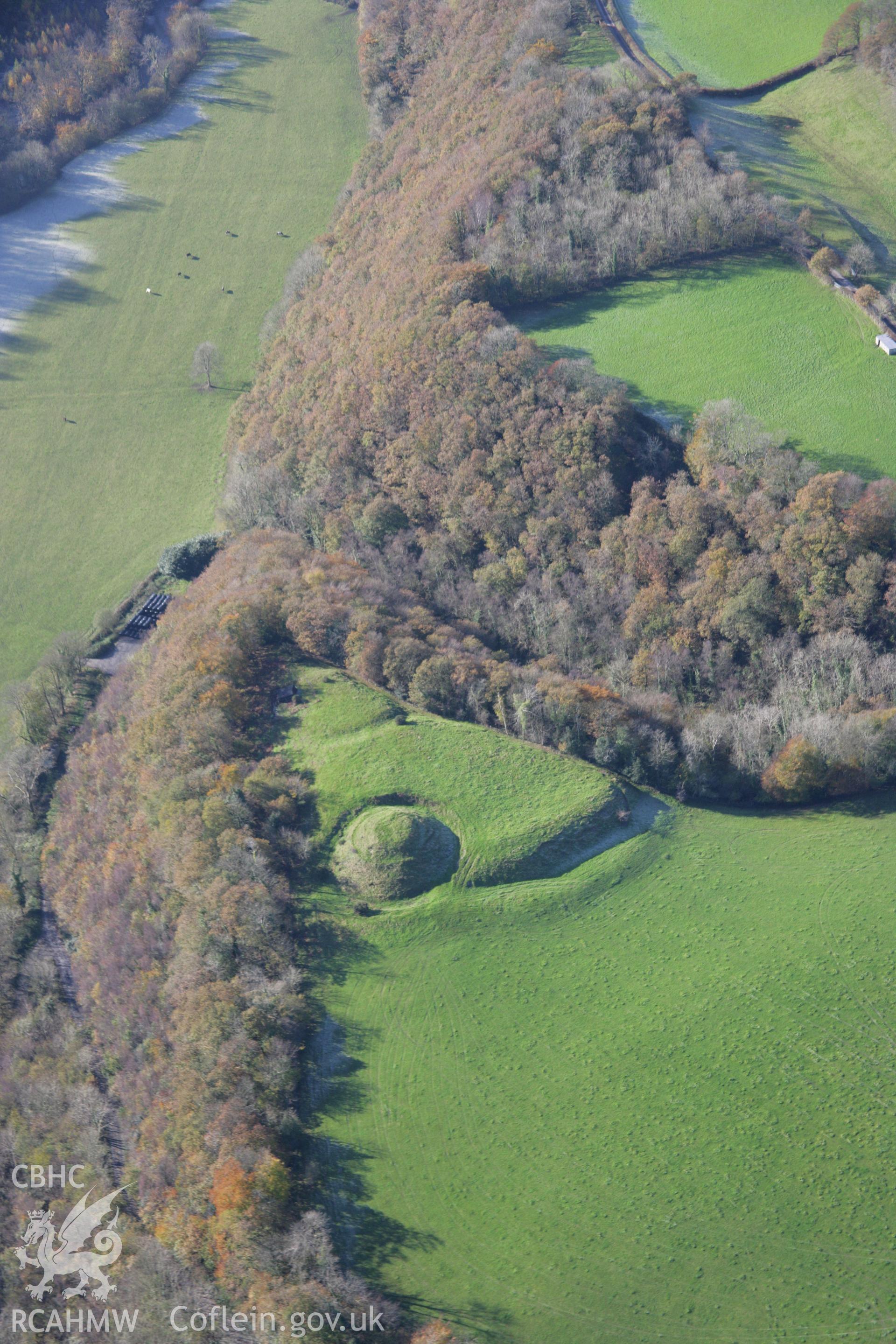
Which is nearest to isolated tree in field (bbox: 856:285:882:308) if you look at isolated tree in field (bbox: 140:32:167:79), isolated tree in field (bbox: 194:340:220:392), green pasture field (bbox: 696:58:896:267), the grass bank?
green pasture field (bbox: 696:58:896:267)

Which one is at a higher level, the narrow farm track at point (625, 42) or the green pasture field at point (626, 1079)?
the narrow farm track at point (625, 42)

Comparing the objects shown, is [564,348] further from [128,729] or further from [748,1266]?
[748,1266]

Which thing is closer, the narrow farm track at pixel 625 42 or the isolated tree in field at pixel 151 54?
the narrow farm track at pixel 625 42

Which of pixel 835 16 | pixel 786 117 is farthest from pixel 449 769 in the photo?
pixel 835 16

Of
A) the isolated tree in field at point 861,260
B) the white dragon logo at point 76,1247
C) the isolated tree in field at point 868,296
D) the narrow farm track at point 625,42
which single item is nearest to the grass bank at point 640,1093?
the white dragon logo at point 76,1247

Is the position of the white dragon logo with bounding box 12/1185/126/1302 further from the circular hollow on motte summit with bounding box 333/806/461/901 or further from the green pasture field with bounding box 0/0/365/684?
the green pasture field with bounding box 0/0/365/684

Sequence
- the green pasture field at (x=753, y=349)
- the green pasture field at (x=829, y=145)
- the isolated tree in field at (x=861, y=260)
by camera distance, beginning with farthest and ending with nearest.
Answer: the green pasture field at (x=829, y=145) < the isolated tree in field at (x=861, y=260) < the green pasture field at (x=753, y=349)

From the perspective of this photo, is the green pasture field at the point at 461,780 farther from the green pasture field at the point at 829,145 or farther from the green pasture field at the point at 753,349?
the green pasture field at the point at 829,145
